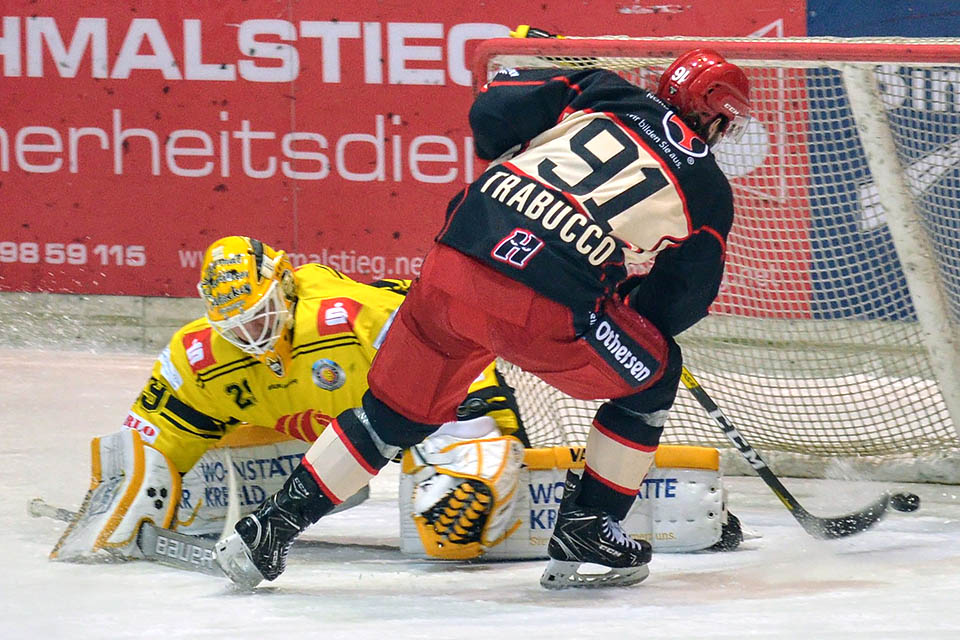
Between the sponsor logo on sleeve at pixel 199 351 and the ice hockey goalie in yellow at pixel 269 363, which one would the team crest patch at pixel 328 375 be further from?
the sponsor logo on sleeve at pixel 199 351

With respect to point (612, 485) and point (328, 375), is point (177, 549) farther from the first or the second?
point (612, 485)

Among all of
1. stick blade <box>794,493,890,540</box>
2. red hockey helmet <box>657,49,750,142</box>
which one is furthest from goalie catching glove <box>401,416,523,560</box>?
red hockey helmet <box>657,49,750,142</box>

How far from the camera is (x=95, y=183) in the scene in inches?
217

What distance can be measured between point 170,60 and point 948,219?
3.03 meters

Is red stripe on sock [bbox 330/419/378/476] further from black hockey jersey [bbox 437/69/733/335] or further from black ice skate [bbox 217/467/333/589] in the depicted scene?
black hockey jersey [bbox 437/69/733/335]

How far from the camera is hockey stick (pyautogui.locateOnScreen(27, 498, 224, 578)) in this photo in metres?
3.06

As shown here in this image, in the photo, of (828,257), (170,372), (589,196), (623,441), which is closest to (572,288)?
(589,196)

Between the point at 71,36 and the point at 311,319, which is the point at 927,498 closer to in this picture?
the point at 311,319

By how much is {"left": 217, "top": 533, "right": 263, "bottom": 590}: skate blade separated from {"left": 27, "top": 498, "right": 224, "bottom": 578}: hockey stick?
0.20m

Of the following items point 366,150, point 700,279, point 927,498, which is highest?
point 366,150

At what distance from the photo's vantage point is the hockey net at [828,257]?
11.8 feet

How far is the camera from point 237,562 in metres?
2.80

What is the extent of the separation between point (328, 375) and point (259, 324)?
0.20 metres

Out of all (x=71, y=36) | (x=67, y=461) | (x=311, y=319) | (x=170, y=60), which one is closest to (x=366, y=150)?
(x=170, y=60)
